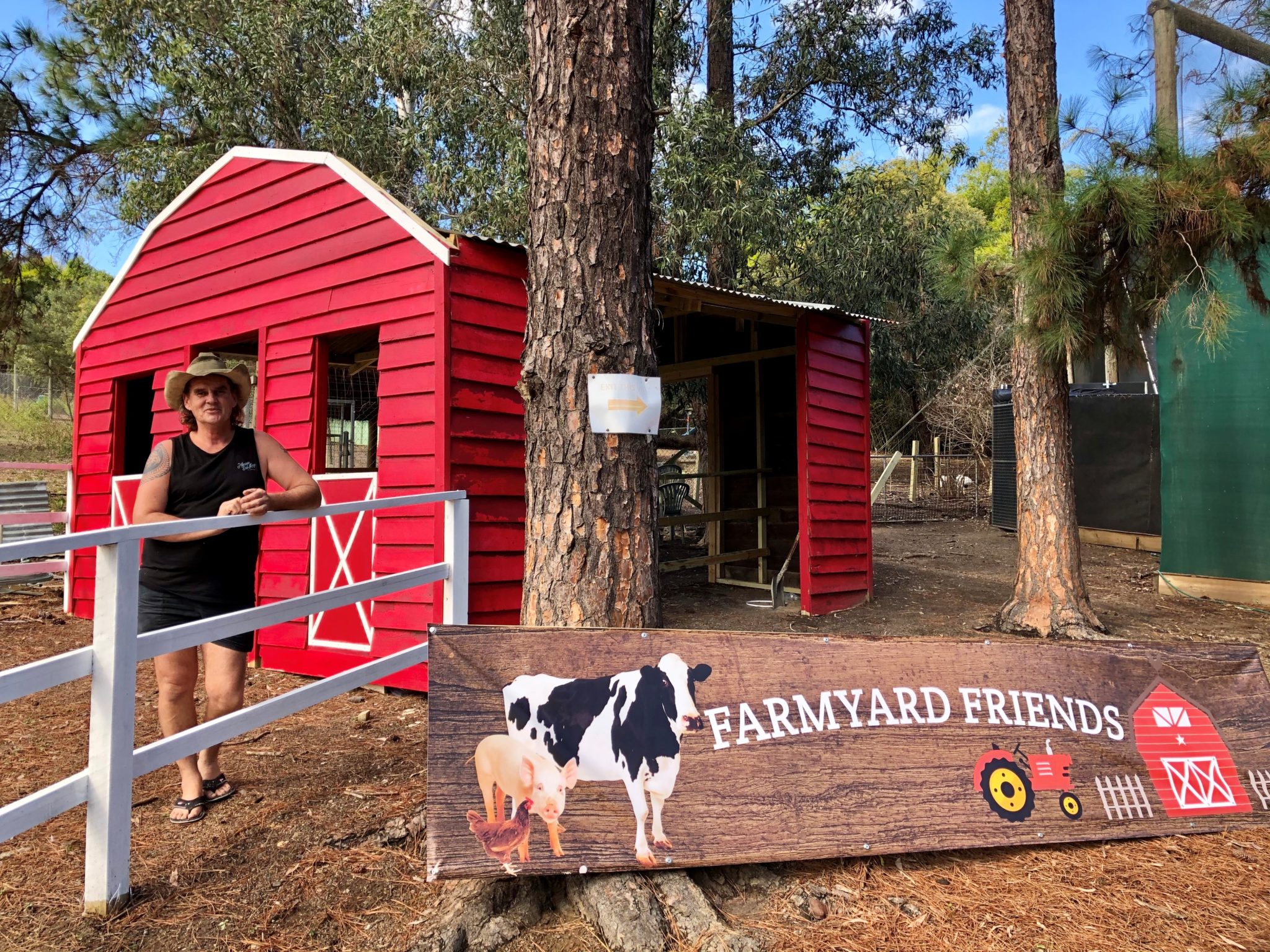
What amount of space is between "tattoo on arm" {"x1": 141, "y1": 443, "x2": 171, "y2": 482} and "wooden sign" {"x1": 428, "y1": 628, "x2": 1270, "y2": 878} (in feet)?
4.01

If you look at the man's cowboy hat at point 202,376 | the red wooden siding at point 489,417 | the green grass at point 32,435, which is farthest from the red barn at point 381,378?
the green grass at point 32,435

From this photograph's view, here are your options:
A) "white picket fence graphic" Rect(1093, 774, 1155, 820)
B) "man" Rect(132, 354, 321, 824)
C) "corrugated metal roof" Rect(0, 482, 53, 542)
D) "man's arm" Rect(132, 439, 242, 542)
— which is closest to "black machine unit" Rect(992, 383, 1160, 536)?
"white picket fence graphic" Rect(1093, 774, 1155, 820)

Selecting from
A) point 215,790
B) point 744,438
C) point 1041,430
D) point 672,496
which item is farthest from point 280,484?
point 672,496

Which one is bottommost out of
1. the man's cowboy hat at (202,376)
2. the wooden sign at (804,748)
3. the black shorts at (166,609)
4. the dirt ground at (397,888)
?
the dirt ground at (397,888)

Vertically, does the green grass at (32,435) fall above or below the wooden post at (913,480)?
above

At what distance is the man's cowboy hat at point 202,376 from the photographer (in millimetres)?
2770

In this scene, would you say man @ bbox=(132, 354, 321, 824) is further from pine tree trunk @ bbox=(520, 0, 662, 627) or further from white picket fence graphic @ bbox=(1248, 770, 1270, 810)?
white picket fence graphic @ bbox=(1248, 770, 1270, 810)

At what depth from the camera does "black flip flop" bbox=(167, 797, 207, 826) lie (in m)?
2.77

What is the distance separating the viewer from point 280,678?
5.65m

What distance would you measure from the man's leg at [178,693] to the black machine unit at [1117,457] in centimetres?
1091

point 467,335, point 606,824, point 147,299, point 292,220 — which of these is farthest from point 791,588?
point 147,299

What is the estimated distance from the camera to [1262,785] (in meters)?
2.70

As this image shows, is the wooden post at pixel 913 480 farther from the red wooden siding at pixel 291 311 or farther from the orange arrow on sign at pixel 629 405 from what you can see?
the orange arrow on sign at pixel 629 405

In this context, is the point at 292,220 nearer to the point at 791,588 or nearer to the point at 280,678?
the point at 280,678
